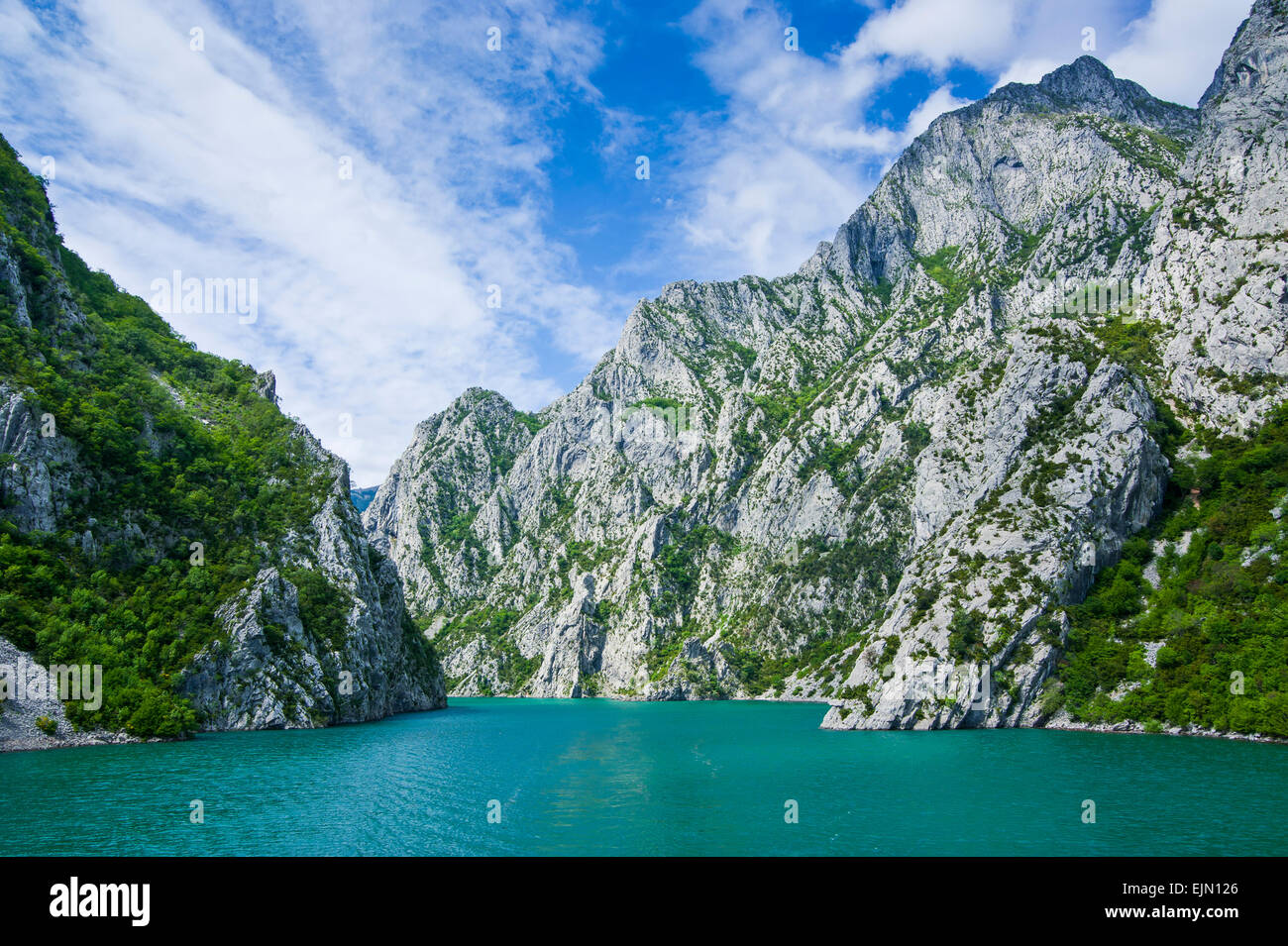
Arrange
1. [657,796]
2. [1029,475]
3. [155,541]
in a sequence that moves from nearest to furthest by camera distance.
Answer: [657,796] < [155,541] < [1029,475]

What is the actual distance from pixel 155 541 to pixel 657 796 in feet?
231

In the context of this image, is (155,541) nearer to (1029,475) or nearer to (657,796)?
(657,796)

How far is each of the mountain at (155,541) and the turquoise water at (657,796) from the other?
27.0 ft

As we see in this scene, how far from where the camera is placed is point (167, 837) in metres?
31.5

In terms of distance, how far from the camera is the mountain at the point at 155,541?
62094mm

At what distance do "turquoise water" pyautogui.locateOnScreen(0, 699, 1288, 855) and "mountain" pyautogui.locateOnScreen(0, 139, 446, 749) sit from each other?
8.24m

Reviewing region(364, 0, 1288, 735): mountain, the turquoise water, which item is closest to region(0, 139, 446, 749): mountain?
the turquoise water

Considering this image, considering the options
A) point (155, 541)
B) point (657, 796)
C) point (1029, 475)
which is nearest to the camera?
point (657, 796)

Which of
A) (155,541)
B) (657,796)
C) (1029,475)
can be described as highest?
(1029,475)

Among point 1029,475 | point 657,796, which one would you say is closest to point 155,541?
point 657,796

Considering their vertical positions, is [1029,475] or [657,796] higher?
[1029,475]

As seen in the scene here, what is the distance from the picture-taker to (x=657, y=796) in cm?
4222

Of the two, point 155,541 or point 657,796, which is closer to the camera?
point 657,796

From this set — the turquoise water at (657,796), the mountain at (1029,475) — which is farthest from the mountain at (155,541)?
the mountain at (1029,475)
